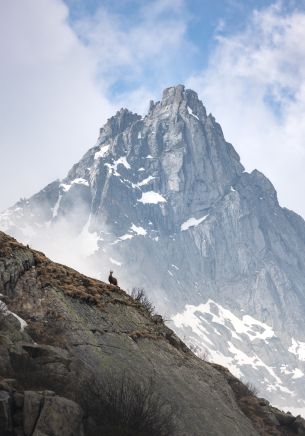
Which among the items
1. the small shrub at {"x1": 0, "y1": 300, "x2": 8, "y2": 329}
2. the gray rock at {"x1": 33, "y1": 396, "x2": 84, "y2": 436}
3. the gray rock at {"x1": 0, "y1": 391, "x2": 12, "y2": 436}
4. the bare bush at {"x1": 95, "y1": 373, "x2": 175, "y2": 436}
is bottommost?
the gray rock at {"x1": 0, "y1": 391, "x2": 12, "y2": 436}

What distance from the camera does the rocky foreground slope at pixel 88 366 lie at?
17672 mm

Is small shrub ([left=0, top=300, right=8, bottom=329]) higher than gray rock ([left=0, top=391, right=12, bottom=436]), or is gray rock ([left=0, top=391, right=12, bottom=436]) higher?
small shrub ([left=0, top=300, right=8, bottom=329])

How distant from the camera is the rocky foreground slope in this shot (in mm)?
17672

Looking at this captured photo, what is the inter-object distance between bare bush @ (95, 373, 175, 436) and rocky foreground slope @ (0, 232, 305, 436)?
0.06 metres

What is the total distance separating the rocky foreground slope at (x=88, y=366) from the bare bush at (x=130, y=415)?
6 cm

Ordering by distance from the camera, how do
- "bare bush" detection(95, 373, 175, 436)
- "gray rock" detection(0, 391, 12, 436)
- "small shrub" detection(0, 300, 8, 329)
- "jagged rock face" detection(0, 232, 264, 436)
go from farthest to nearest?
"small shrub" detection(0, 300, 8, 329) → "bare bush" detection(95, 373, 175, 436) → "jagged rock face" detection(0, 232, 264, 436) → "gray rock" detection(0, 391, 12, 436)

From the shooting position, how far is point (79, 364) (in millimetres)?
22578

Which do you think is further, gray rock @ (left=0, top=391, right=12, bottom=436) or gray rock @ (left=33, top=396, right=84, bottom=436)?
gray rock @ (left=33, top=396, right=84, bottom=436)

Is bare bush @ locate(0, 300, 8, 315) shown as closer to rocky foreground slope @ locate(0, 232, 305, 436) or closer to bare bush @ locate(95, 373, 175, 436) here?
rocky foreground slope @ locate(0, 232, 305, 436)

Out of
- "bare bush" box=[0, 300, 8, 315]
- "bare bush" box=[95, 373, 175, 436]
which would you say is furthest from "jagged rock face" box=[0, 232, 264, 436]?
"bare bush" box=[0, 300, 8, 315]

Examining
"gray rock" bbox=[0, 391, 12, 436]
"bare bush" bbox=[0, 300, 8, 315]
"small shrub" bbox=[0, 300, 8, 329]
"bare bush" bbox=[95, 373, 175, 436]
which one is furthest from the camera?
"bare bush" bbox=[0, 300, 8, 315]

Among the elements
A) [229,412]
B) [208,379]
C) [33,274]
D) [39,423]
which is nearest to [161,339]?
[208,379]

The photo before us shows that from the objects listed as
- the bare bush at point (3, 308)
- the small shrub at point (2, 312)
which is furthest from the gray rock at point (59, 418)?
the bare bush at point (3, 308)

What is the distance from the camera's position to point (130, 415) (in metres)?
18.7
